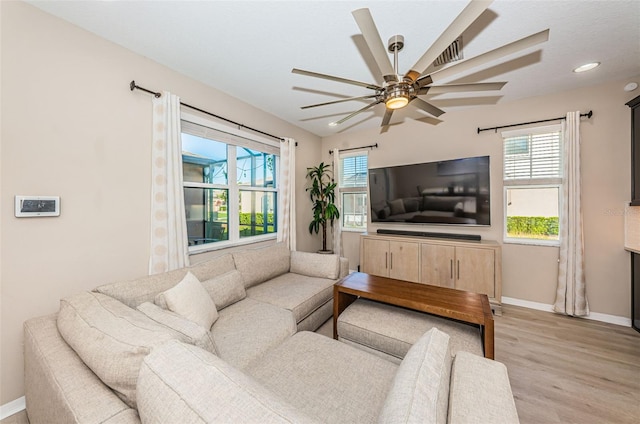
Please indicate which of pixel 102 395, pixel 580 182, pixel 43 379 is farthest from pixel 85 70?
pixel 580 182

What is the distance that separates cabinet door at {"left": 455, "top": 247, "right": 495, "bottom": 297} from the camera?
2893 mm

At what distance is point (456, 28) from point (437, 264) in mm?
2739

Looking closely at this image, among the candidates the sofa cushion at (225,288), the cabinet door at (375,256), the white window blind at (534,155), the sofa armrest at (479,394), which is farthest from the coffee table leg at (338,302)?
the white window blind at (534,155)

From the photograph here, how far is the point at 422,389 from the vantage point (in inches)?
27.7

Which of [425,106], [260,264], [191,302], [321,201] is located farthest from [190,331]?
[321,201]

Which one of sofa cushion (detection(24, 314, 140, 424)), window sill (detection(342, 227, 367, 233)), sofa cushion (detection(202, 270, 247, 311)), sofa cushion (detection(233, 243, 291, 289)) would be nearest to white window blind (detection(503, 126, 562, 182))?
window sill (detection(342, 227, 367, 233))

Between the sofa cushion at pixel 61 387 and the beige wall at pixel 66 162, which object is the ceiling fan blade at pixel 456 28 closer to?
the sofa cushion at pixel 61 387

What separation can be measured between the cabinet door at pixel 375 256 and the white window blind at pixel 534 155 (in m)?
1.91

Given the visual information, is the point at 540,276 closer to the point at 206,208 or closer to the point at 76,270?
the point at 206,208

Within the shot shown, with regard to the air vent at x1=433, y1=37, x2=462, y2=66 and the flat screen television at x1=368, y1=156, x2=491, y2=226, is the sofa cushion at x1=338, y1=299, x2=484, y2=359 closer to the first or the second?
the flat screen television at x1=368, y1=156, x2=491, y2=226

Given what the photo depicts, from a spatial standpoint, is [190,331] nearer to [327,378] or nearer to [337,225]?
[327,378]

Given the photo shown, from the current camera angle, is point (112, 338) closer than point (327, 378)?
Yes

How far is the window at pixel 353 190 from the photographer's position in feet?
14.3

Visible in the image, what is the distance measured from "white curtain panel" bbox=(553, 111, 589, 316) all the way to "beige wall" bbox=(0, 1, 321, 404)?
4.54m
